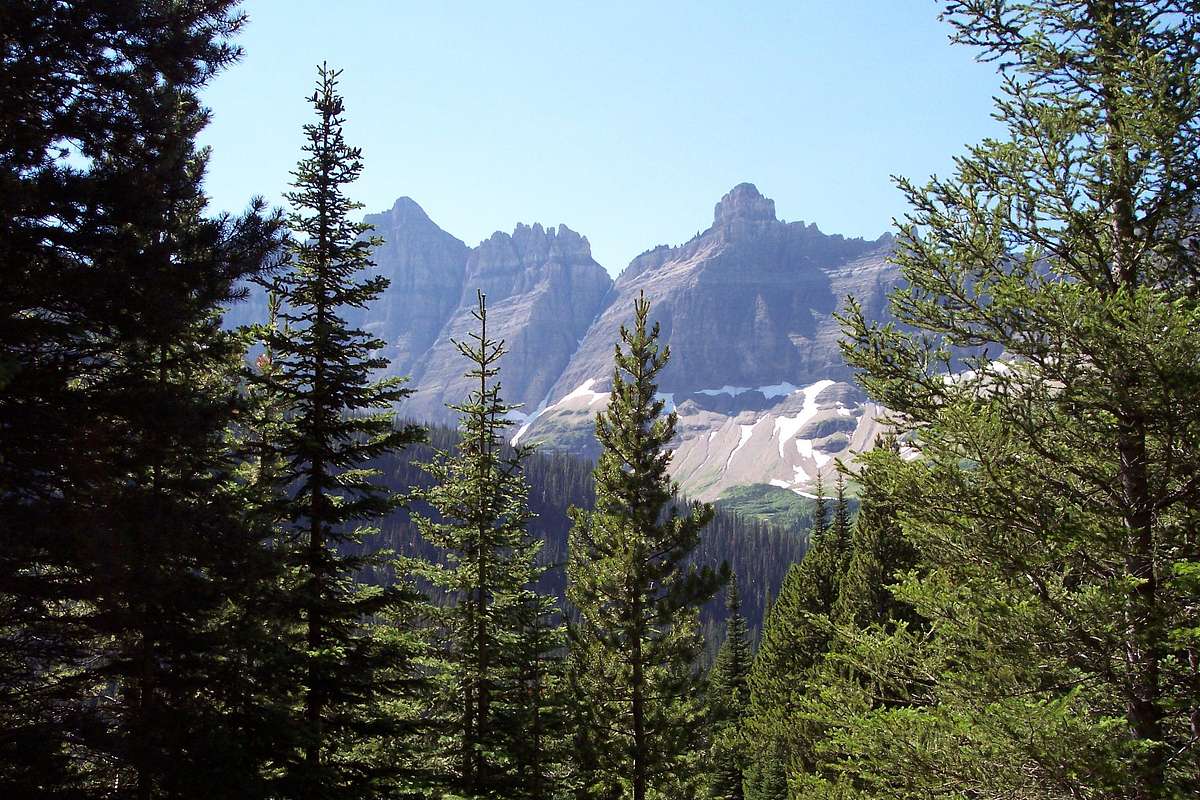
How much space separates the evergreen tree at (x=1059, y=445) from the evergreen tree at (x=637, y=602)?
10.2m

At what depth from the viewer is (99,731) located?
279 inches

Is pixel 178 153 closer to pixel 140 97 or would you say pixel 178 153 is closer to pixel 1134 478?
pixel 140 97

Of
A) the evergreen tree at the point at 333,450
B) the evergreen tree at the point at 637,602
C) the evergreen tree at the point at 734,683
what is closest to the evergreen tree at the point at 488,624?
the evergreen tree at the point at 637,602

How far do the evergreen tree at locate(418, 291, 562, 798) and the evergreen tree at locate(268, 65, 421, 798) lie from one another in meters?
2.65

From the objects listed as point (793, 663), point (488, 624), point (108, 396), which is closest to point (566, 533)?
point (793, 663)

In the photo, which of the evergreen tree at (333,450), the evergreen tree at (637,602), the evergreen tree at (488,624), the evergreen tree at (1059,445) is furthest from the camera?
the evergreen tree at (637,602)

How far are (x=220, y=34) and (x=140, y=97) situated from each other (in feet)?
4.70

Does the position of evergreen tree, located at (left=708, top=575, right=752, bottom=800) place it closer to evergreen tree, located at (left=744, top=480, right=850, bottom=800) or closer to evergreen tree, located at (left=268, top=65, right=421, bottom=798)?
evergreen tree, located at (left=744, top=480, right=850, bottom=800)

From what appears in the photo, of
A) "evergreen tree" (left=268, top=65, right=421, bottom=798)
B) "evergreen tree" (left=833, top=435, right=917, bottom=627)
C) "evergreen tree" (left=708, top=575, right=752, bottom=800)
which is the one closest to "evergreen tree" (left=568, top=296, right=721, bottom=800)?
"evergreen tree" (left=833, top=435, right=917, bottom=627)

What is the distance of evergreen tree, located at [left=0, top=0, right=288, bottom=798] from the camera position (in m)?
Answer: 7.10

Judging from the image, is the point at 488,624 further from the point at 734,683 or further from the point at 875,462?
the point at 734,683

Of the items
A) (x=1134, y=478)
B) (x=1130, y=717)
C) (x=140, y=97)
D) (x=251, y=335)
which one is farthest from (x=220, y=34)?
(x=1130, y=717)

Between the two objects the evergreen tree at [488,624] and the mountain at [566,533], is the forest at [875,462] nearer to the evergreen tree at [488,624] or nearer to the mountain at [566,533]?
the evergreen tree at [488,624]

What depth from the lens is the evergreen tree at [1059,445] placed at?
231 inches
